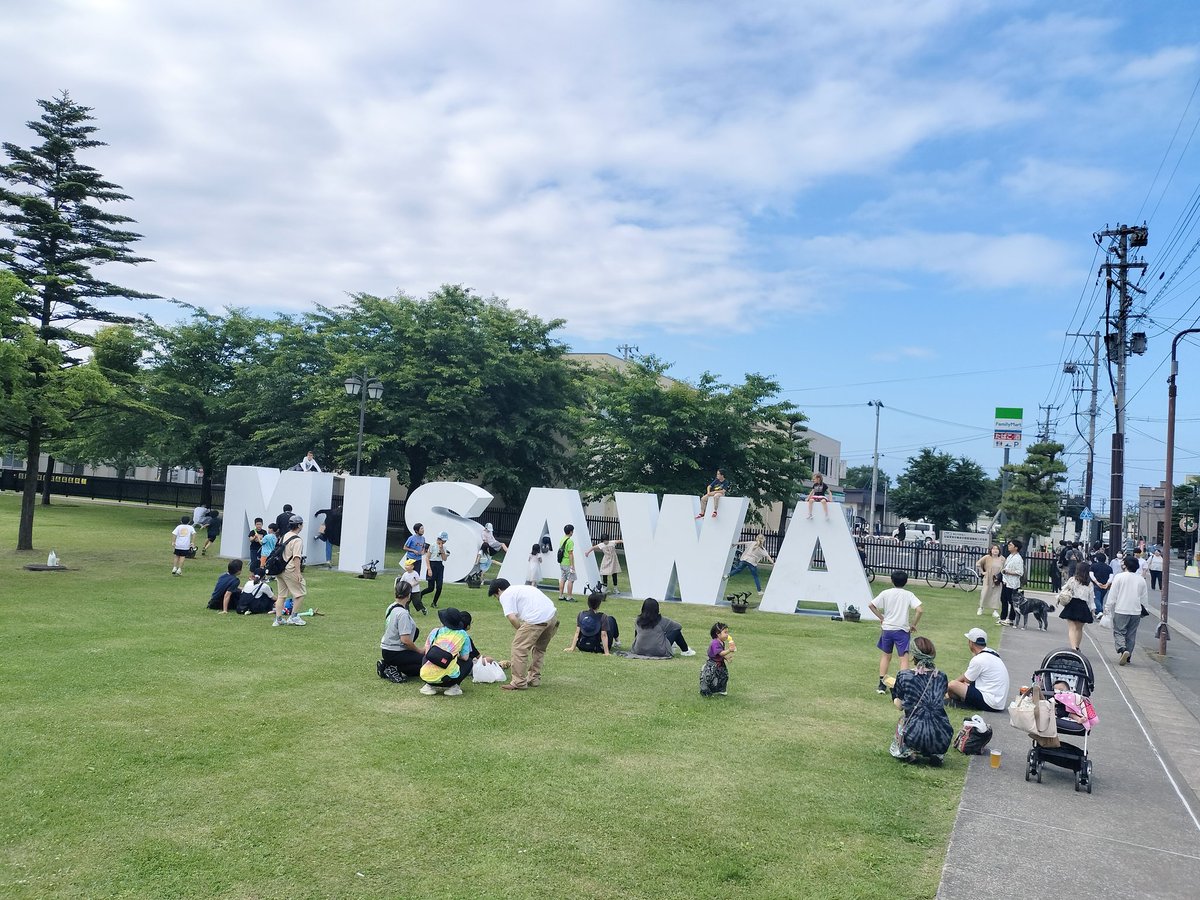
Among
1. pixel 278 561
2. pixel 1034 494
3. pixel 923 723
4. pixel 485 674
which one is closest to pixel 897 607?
pixel 923 723

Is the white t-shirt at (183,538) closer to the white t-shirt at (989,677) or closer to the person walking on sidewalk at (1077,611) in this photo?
the white t-shirt at (989,677)

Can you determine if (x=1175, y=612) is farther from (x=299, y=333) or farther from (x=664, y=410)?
(x=299, y=333)

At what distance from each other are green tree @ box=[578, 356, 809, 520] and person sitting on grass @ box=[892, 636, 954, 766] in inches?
867

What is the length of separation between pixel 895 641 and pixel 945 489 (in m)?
69.2

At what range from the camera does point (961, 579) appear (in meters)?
30.8

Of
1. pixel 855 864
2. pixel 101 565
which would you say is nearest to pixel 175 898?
pixel 855 864

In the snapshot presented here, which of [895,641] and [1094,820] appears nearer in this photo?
[1094,820]

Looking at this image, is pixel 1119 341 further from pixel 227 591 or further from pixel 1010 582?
pixel 227 591

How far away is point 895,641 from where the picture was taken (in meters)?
11.7

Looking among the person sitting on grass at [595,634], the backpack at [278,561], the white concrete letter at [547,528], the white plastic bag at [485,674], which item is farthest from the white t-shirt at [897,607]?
the white concrete letter at [547,528]

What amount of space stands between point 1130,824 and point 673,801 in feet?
12.3

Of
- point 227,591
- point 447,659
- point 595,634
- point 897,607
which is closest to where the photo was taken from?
point 447,659

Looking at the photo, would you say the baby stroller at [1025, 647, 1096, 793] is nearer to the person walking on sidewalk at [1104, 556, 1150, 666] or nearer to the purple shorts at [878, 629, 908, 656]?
the purple shorts at [878, 629, 908, 656]

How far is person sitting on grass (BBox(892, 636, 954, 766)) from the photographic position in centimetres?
831
